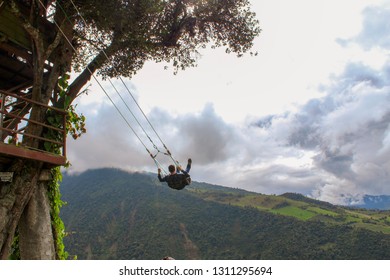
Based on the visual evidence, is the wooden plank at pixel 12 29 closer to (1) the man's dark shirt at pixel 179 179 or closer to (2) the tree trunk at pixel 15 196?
(2) the tree trunk at pixel 15 196

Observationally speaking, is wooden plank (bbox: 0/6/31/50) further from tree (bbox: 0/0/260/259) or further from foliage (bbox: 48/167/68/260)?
foliage (bbox: 48/167/68/260)

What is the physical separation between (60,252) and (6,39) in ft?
27.7

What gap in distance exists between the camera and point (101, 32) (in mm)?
16219

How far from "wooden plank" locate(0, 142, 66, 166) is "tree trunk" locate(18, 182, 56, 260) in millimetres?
1181

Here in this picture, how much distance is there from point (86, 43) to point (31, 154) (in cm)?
928

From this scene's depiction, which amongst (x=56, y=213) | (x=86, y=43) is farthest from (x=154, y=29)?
(x=56, y=213)

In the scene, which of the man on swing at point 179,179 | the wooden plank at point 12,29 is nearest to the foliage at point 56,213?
the man on swing at point 179,179

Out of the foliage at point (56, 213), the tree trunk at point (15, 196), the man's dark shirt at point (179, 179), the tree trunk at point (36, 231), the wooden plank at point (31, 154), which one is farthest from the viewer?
the man's dark shirt at point (179, 179)

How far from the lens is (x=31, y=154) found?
10.0 m

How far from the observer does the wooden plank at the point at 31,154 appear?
9.38 meters

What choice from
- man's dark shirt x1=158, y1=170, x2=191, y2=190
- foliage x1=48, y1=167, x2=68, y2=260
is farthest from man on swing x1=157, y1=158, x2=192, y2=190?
foliage x1=48, y1=167, x2=68, y2=260

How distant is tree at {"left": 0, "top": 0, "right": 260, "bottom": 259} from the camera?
411 inches
